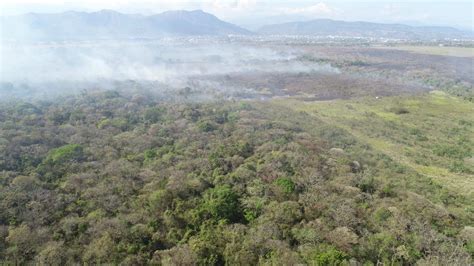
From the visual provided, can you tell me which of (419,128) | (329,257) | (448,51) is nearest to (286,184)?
(329,257)

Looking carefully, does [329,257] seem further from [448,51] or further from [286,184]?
[448,51]

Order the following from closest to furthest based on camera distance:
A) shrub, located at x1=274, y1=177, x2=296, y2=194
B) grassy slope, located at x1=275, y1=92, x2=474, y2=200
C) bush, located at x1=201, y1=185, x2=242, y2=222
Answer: bush, located at x1=201, y1=185, x2=242, y2=222 < shrub, located at x1=274, y1=177, x2=296, y2=194 < grassy slope, located at x1=275, y1=92, x2=474, y2=200

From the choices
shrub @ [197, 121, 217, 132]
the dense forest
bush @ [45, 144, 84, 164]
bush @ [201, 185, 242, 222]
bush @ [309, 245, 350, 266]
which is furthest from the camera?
shrub @ [197, 121, 217, 132]

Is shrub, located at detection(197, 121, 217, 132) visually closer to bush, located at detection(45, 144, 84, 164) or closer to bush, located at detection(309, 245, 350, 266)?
bush, located at detection(45, 144, 84, 164)

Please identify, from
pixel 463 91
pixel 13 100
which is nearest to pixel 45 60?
pixel 13 100

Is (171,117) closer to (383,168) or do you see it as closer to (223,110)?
(223,110)

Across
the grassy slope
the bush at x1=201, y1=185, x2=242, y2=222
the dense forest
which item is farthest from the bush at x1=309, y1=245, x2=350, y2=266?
the grassy slope
